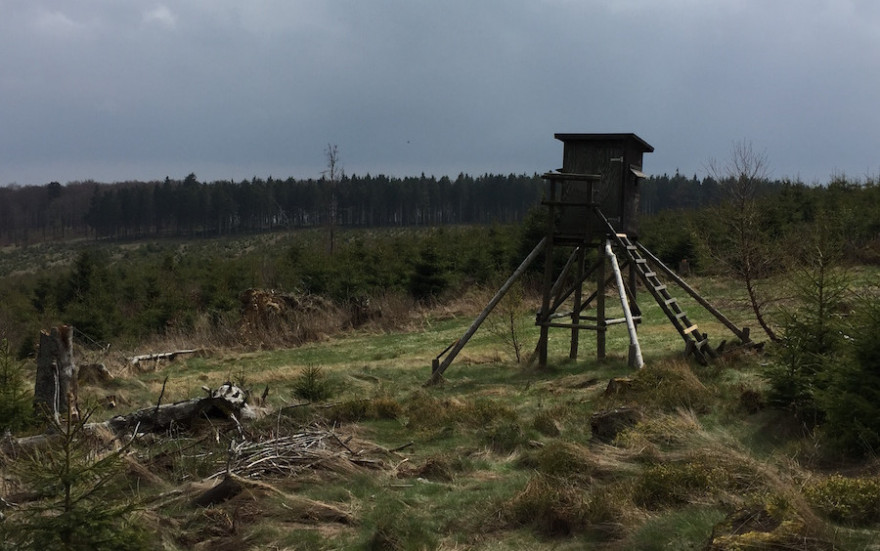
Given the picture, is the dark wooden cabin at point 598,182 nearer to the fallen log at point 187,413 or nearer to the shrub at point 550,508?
the fallen log at point 187,413

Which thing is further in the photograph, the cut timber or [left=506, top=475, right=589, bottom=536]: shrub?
the cut timber

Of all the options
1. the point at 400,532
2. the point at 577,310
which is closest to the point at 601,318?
the point at 577,310

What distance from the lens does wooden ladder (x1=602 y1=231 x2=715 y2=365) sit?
41.2ft

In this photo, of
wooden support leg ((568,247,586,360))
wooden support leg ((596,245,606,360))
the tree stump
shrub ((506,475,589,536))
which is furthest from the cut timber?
shrub ((506,475,589,536))

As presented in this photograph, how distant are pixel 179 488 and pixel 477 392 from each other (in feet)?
20.4

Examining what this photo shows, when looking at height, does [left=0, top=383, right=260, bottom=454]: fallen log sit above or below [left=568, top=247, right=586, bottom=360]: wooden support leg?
below

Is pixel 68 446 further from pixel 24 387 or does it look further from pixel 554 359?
pixel 554 359

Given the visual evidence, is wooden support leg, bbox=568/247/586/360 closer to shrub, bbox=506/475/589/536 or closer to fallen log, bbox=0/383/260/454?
fallen log, bbox=0/383/260/454

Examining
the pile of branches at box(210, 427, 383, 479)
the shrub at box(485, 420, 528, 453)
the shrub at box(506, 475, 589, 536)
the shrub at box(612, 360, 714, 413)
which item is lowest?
the pile of branches at box(210, 427, 383, 479)

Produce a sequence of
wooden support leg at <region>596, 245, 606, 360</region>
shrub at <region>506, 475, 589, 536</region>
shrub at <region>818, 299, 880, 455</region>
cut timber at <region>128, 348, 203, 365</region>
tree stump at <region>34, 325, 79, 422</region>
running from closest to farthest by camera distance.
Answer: shrub at <region>506, 475, 589, 536</region>
shrub at <region>818, 299, 880, 455</region>
tree stump at <region>34, 325, 79, 422</region>
wooden support leg at <region>596, 245, 606, 360</region>
cut timber at <region>128, 348, 203, 365</region>

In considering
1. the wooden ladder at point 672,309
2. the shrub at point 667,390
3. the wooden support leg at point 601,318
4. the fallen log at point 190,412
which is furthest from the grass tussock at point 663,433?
the wooden support leg at point 601,318

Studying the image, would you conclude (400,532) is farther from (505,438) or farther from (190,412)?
(190,412)

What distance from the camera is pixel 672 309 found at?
1391 cm

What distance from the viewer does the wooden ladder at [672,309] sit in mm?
12555
